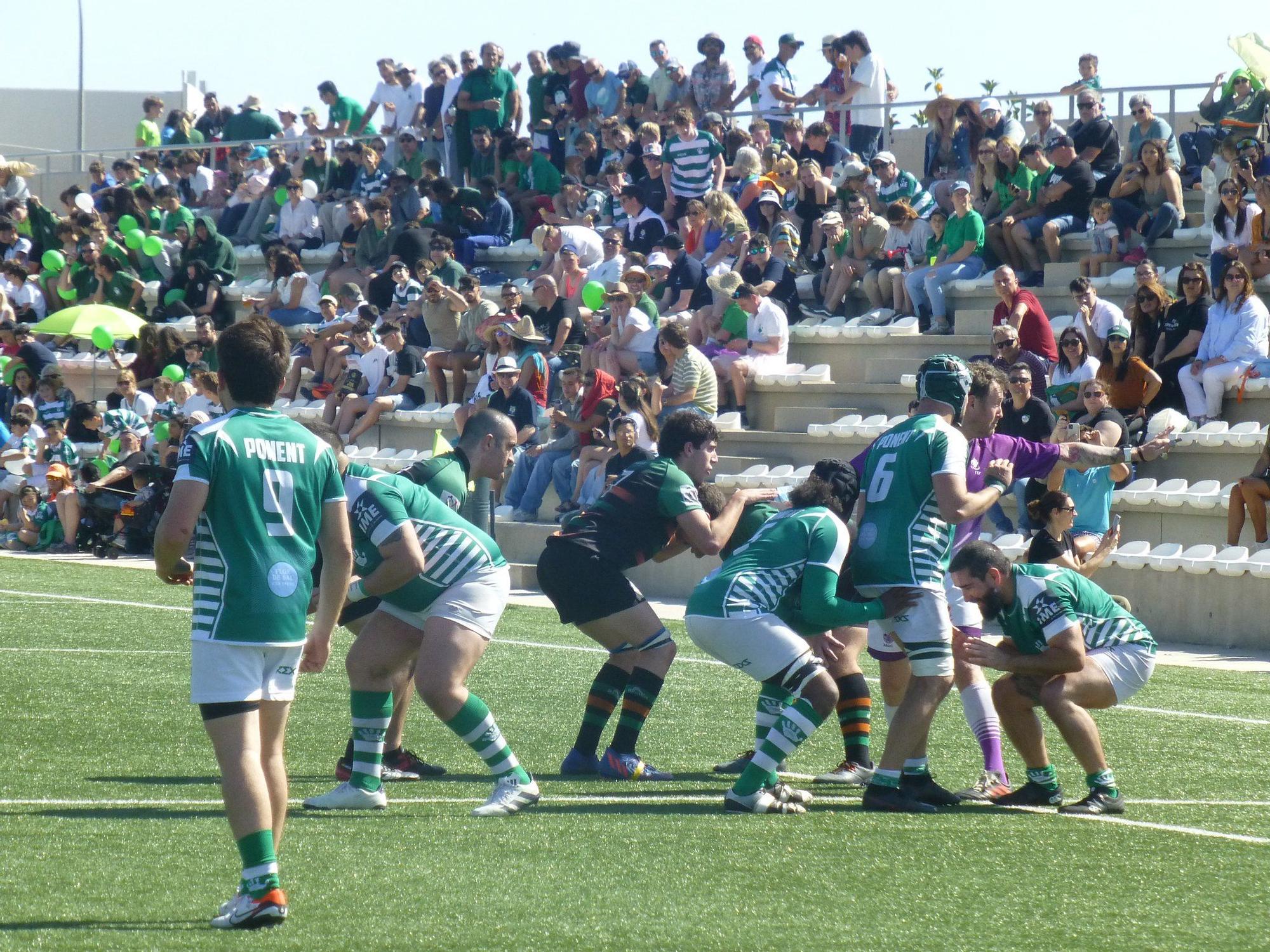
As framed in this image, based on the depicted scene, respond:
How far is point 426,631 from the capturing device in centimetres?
620

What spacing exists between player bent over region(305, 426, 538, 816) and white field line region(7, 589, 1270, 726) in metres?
4.27

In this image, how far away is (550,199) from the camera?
20266mm

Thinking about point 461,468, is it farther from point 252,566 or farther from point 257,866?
point 257,866

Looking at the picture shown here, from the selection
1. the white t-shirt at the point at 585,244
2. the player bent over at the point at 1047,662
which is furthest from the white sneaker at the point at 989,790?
the white t-shirt at the point at 585,244

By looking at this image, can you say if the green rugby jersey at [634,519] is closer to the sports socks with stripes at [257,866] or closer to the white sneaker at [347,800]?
the white sneaker at [347,800]

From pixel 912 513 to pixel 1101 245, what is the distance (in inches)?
417

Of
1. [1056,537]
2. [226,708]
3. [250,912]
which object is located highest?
[1056,537]

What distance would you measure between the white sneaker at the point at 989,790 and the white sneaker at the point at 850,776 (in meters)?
0.48

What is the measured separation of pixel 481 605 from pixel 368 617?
61cm

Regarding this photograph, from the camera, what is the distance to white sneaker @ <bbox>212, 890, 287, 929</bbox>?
14.7ft

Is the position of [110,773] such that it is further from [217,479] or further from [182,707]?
[217,479]

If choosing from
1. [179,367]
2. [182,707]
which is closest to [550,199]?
[179,367]

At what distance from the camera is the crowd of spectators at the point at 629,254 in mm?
14312

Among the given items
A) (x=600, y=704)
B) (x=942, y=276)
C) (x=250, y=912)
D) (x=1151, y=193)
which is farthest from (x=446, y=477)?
(x=1151, y=193)
